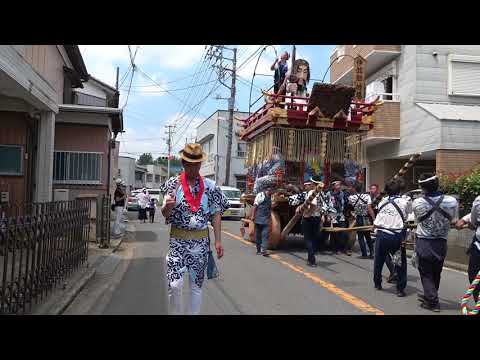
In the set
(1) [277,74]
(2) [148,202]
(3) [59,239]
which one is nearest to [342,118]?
(1) [277,74]

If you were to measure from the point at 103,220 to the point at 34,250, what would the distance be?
20.5ft

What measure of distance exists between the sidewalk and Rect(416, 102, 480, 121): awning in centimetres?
1165

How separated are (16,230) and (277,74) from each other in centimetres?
899

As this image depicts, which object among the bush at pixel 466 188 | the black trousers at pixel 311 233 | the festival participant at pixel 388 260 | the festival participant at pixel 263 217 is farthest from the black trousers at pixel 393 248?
the bush at pixel 466 188

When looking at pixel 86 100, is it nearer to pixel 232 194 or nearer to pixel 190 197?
pixel 232 194

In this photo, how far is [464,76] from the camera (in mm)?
16953

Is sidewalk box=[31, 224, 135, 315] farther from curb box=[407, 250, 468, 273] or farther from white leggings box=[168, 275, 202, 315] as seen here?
curb box=[407, 250, 468, 273]

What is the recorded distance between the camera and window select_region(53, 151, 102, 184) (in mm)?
12713

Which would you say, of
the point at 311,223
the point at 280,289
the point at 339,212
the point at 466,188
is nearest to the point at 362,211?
the point at 339,212

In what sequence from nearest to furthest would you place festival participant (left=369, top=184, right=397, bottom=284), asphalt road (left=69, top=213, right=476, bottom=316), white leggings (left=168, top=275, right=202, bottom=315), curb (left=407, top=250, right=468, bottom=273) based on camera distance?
white leggings (left=168, top=275, right=202, bottom=315)
asphalt road (left=69, top=213, right=476, bottom=316)
festival participant (left=369, top=184, right=397, bottom=284)
curb (left=407, top=250, right=468, bottom=273)

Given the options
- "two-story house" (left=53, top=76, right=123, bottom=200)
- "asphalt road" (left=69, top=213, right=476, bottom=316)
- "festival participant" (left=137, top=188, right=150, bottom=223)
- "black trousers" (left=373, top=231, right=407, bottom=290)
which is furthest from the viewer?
"festival participant" (left=137, top=188, right=150, bottom=223)

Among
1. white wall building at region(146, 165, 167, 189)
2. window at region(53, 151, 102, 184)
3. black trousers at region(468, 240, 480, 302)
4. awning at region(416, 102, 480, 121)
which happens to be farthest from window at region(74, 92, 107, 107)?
white wall building at region(146, 165, 167, 189)

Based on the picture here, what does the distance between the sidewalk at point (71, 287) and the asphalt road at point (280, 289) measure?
12.8 inches
